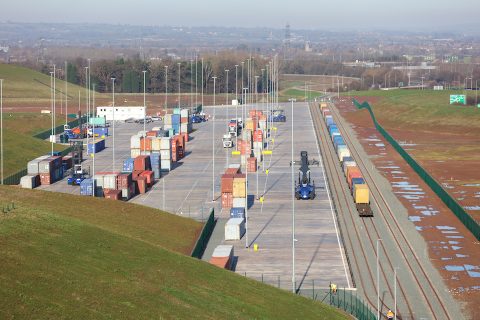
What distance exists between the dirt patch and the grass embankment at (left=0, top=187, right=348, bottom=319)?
52.9 ft

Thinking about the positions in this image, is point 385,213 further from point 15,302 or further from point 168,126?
point 168,126

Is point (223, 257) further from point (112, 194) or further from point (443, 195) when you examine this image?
point (443, 195)

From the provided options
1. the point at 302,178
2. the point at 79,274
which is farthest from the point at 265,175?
the point at 79,274

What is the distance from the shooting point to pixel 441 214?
92.4 m

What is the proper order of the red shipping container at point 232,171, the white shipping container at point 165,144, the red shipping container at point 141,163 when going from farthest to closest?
the white shipping container at point 165,144 → the red shipping container at point 141,163 → the red shipping container at point 232,171

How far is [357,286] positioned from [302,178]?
3556cm

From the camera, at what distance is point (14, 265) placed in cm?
4522

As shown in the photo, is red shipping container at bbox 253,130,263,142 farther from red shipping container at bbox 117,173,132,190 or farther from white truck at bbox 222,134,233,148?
red shipping container at bbox 117,173,132,190

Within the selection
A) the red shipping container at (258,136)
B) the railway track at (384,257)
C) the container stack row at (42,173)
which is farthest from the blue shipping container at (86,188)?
the red shipping container at (258,136)

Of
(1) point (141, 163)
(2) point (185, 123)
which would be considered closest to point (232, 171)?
(1) point (141, 163)

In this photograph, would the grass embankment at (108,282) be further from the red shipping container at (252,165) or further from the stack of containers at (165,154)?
the stack of containers at (165,154)

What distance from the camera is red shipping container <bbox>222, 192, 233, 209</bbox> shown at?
96.4 meters

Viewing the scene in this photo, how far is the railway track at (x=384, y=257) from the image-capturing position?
62375 mm

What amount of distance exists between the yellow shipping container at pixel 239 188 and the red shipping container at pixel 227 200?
1.56 meters
